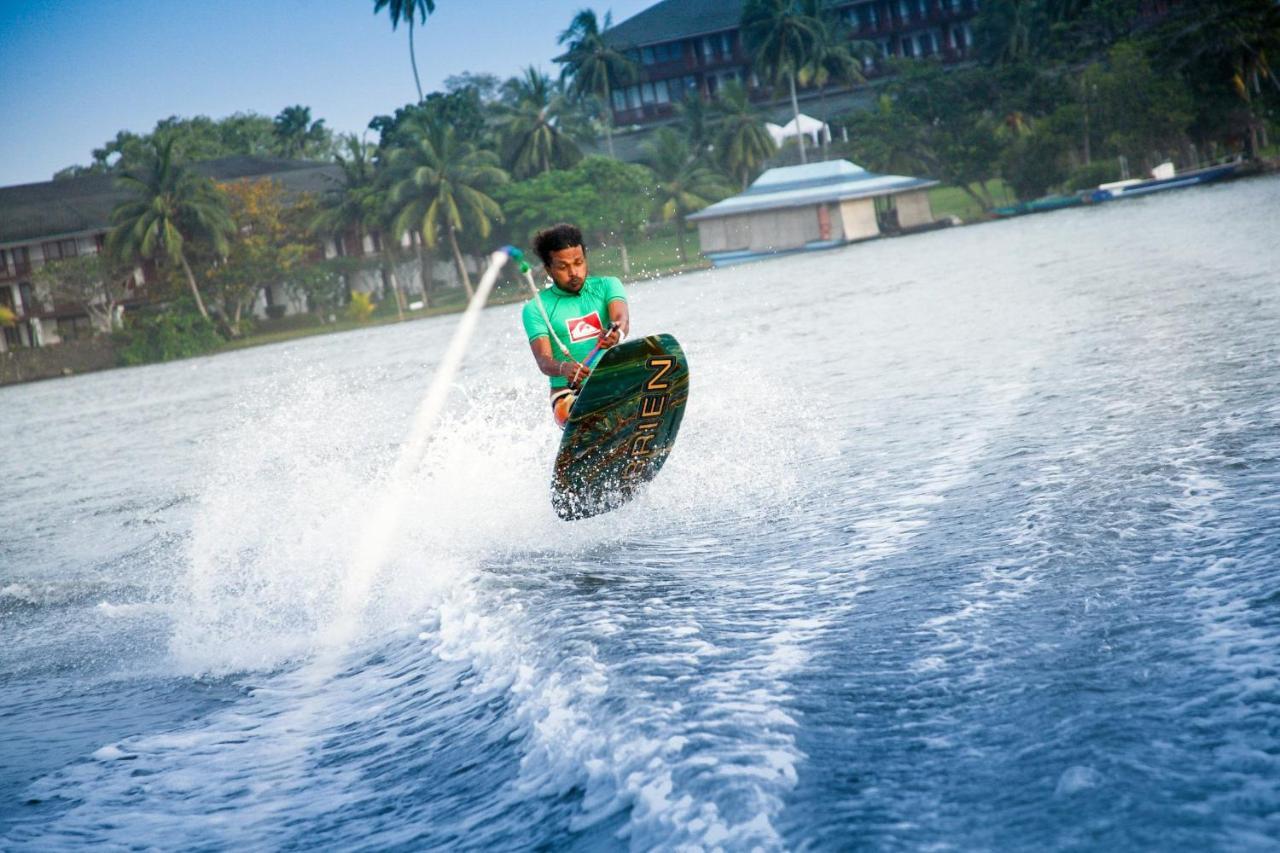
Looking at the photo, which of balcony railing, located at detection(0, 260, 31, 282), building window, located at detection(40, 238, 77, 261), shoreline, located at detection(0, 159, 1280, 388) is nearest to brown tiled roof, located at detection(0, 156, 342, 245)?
building window, located at detection(40, 238, 77, 261)

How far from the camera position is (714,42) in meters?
86.9

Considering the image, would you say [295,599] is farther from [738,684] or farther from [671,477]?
[738,684]

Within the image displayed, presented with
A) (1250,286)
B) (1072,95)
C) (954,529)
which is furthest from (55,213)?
(954,529)

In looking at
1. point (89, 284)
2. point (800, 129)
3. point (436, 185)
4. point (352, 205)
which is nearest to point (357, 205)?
point (352, 205)

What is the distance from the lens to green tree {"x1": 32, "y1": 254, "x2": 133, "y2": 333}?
65938mm

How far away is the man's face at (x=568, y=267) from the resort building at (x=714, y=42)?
78.6 metres

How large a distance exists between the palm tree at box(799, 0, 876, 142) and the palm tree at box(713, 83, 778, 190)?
210 inches

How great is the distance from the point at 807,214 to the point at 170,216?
101ft

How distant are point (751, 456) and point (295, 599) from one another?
3.97 meters

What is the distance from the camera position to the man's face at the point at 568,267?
8.08 metres

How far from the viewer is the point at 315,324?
227 feet

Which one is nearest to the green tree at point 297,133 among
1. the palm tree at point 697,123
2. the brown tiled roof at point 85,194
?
the brown tiled roof at point 85,194

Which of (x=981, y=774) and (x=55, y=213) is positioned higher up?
(x=55, y=213)

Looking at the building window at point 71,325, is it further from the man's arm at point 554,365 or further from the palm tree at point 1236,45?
the man's arm at point 554,365
